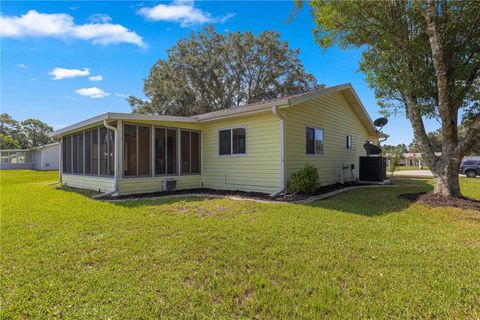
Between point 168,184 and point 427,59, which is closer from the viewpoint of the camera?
point 427,59

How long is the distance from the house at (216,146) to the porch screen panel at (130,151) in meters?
0.03

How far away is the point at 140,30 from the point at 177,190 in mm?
7702

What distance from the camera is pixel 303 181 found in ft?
25.3

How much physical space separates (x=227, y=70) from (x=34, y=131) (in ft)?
149

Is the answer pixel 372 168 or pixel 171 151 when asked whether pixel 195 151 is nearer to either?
pixel 171 151

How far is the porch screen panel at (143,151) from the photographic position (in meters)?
8.59

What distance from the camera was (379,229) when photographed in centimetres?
445

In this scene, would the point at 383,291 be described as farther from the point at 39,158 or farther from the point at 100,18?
the point at 39,158

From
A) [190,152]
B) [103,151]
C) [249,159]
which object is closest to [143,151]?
[103,151]

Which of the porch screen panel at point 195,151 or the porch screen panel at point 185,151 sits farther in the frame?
the porch screen panel at point 195,151

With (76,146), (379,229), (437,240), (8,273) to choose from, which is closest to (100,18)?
(76,146)

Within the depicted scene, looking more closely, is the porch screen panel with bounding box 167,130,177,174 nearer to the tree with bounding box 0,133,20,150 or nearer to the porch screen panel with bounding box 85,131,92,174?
the porch screen panel with bounding box 85,131,92,174

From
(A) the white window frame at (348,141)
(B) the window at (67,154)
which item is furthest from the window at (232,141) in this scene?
(B) the window at (67,154)

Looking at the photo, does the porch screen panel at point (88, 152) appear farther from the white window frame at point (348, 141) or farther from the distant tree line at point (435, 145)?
the distant tree line at point (435, 145)
